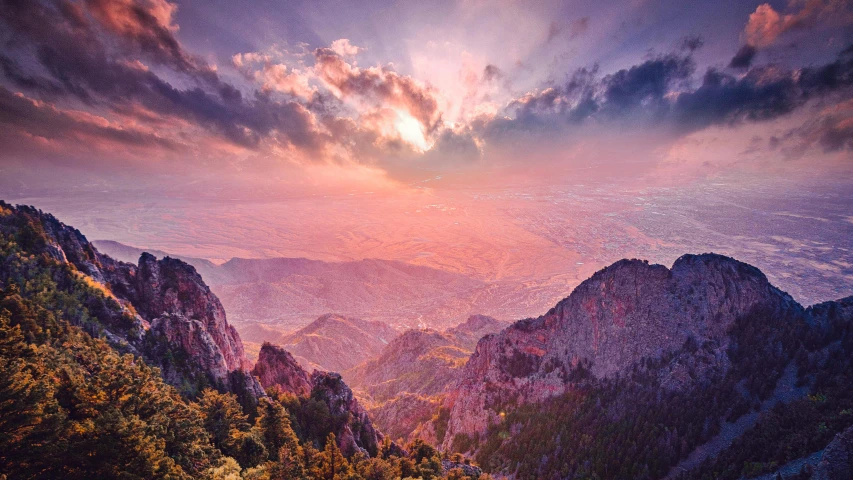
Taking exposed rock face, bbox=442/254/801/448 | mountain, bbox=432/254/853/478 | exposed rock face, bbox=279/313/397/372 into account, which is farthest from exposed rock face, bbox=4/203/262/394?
exposed rock face, bbox=279/313/397/372

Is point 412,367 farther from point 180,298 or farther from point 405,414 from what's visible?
point 180,298

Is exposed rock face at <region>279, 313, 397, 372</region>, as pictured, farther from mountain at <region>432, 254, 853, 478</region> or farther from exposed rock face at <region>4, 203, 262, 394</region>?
mountain at <region>432, 254, 853, 478</region>

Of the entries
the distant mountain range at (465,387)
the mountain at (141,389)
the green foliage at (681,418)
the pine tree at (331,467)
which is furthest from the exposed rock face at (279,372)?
the pine tree at (331,467)

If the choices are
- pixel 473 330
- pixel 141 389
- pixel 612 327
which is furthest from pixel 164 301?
pixel 473 330

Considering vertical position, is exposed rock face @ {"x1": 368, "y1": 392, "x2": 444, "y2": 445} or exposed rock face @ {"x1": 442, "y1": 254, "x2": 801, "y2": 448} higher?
exposed rock face @ {"x1": 442, "y1": 254, "x2": 801, "y2": 448}

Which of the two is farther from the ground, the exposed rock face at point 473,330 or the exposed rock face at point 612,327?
the exposed rock face at point 612,327

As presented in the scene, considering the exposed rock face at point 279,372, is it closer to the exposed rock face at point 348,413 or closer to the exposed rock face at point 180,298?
the exposed rock face at point 180,298

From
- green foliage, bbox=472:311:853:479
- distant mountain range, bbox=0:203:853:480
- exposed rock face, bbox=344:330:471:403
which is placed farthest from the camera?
exposed rock face, bbox=344:330:471:403
